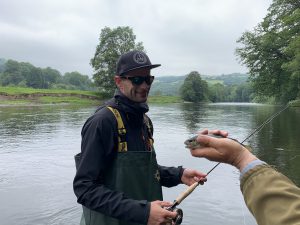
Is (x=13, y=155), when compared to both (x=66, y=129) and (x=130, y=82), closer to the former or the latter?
(x=66, y=129)

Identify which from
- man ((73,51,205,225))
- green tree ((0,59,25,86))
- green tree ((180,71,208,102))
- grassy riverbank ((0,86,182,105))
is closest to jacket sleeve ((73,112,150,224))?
man ((73,51,205,225))

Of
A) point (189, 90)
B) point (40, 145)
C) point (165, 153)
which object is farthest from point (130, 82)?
point (189, 90)

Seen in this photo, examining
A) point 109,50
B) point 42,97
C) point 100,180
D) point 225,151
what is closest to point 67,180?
point 100,180

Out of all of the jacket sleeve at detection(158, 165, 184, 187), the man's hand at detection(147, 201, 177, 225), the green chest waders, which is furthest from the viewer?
the jacket sleeve at detection(158, 165, 184, 187)

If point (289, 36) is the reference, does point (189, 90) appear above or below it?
below

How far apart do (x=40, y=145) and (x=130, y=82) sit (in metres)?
14.1

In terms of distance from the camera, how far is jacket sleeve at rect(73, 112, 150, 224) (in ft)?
10.4

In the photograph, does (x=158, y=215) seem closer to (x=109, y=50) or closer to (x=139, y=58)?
→ (x=139, y=58)

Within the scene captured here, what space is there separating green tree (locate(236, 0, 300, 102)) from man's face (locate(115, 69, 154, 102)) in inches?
1866

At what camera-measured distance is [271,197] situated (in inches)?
55.2

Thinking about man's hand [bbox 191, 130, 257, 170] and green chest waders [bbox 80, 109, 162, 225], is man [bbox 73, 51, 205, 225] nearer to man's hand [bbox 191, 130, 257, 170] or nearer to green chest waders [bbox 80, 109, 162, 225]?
green chest waders [bbox 80, 109, 162, 225]

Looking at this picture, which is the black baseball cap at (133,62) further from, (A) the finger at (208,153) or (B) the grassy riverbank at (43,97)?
(B) the grassy riverbank at (43,97)

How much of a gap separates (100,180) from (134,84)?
1.00 m

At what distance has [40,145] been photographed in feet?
55.7
